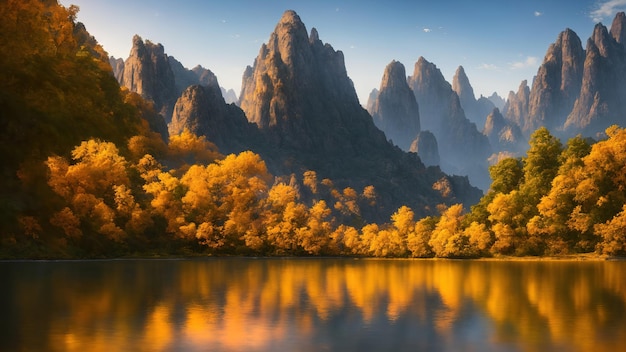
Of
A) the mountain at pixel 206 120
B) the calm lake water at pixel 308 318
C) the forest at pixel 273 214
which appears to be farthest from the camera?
the mountain at pixel 206 120

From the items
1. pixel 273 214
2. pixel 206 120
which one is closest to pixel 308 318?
pixel 273 214

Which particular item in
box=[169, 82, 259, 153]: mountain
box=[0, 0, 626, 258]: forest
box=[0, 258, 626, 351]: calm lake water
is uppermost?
box=[169, 82, 259, 153]: mountain

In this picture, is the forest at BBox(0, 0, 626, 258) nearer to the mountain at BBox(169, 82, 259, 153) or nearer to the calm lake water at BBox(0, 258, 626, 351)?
the calm lake water at BBox(0, 258, 626, 351)

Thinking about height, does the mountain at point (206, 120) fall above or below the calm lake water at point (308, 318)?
above

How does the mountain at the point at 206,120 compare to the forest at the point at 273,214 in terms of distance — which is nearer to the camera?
the forest at the point at 273,214

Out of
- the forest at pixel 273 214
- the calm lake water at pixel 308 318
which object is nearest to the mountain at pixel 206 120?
the forest at pixel 273 214

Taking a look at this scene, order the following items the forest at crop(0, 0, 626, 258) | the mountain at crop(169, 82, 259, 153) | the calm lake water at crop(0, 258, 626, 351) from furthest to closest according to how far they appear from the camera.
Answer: the mountain at crop(169, 82, 259, 153) → the forest at crop(0, 0, 626, 258) → the calm lake water at crop(0, 258, 626, 351)

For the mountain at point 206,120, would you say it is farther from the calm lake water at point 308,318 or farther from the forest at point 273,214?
the calm lake water at point 308,318

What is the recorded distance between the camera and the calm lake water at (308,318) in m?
14.6

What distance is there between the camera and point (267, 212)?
88938mm

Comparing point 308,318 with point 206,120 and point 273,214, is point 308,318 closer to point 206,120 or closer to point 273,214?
point 273,214

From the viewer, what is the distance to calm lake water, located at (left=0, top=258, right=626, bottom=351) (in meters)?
14.6

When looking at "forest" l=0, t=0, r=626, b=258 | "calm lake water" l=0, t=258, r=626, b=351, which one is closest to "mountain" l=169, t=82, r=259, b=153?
"forest" l=0, t=0, r=626, b=258

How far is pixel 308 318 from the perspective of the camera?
1920 cm
